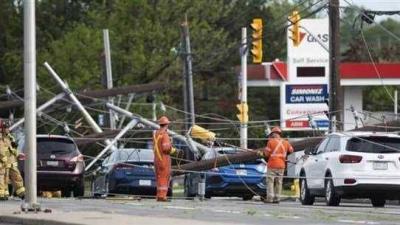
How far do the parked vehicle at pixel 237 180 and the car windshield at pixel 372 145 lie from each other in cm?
544

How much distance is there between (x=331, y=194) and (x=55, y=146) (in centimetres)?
853

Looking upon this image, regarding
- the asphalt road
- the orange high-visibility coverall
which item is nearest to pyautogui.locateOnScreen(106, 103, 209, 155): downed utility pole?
the orange high-visibility coverall

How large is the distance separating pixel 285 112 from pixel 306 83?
1.92 m

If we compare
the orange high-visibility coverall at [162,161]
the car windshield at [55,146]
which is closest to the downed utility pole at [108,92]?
the car windshield at [55,146]

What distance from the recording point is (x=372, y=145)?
72.6 ft

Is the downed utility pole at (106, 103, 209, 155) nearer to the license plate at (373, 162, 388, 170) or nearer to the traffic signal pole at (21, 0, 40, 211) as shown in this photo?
the license plate at (373, 162, 388, 170)

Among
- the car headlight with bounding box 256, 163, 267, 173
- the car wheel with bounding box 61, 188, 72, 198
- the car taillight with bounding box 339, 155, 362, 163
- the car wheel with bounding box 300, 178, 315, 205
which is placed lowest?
the car wheel with bounding box 61, 188, 72, 198

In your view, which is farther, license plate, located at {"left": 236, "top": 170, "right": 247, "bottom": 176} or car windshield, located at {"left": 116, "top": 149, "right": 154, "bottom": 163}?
license plate, located at {"left": 236, "top": 170, "right": 247, "bottom": 176}

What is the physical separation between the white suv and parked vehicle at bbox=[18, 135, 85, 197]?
7.54 metres

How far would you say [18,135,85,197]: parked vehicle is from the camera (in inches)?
1054

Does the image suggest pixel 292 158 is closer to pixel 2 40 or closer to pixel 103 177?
pixel 103 177

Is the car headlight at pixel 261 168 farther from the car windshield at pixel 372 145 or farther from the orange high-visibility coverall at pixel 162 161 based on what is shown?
the orange high-visibility coverall at pixel 162 161

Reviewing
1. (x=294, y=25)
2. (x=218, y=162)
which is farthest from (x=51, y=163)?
(x=294, y=25)

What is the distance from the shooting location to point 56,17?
68625 mm
